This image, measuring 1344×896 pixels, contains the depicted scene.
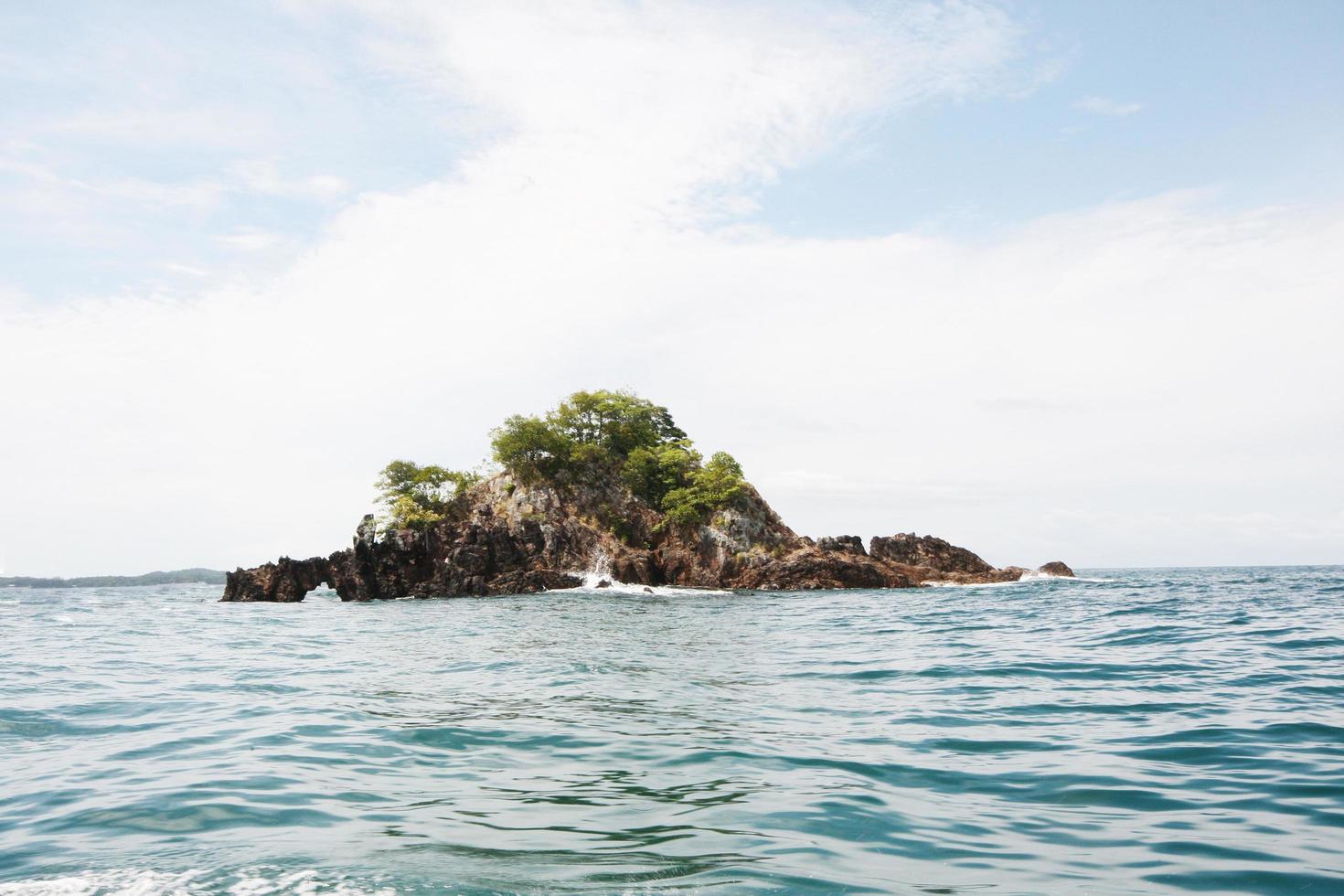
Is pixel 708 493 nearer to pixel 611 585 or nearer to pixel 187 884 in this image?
pixel 611 585

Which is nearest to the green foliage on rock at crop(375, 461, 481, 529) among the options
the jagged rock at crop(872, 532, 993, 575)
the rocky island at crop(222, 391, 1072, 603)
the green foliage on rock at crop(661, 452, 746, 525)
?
the rocky island at crop(222, 391, 1072, 603)

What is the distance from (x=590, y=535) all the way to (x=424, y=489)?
16.0m

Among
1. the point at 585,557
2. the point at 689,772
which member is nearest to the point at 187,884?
the point at 689,772

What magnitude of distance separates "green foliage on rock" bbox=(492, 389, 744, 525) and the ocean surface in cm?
5017

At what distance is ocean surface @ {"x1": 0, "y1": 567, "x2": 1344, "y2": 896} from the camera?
5648 mm

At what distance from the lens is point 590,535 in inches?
2709

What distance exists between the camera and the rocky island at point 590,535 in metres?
61.9

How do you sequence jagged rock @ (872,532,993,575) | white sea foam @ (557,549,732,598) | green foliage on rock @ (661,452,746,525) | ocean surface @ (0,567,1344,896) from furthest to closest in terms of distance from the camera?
jagged rock @ (872,532,993,575), green foliage on rock @ (661,452,746,525), white sea foam @ (557,549,732,598), ocean surface @ (0,567,1344,896)

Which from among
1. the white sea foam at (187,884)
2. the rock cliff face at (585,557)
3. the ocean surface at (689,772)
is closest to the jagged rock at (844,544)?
the rock cliff face at (585,557)

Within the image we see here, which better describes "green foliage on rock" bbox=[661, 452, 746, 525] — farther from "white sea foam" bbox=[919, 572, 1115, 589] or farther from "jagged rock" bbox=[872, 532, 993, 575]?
"white sea foam" bbox=[919, 572, 1115, 589]

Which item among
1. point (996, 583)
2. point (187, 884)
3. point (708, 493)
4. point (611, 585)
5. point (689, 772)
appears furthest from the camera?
point (708, 493)

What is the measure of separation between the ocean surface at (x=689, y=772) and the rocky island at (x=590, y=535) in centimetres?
4381

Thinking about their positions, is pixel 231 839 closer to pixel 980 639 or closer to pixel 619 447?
pixel 980 639

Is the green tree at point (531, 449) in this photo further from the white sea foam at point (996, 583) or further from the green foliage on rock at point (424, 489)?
the white sea foam at point (996, 583)
